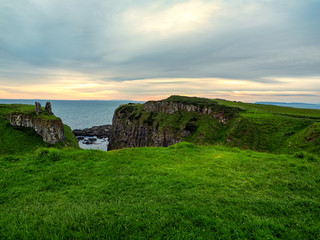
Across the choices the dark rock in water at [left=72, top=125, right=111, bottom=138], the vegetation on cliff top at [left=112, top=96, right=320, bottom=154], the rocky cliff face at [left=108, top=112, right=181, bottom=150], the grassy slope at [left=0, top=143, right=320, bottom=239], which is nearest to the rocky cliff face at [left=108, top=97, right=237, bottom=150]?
the rocky cliff face at [left=108, top=112, right=181, bottom=150]

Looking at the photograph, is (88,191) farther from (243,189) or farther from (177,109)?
(177,109)

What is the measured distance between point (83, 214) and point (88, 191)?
7.65ft

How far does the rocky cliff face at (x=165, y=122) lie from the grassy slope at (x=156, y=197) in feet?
197

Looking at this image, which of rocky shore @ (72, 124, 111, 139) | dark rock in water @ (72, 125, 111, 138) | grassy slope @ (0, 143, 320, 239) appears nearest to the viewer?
grassy slope @ (0, 143, 320, 239)

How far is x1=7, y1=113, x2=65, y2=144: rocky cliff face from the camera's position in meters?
55.2

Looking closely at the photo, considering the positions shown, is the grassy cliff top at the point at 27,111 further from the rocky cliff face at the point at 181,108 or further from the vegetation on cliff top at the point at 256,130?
the rocky cliff face at the point at 181,108

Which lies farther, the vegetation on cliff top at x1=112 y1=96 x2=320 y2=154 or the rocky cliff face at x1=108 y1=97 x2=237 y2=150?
the rocky cliff face at x1=108 y1=97 x2=237 y2=150

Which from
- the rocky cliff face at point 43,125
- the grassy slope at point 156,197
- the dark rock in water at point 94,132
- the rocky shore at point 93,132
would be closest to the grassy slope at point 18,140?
the rocky cliff face at point 43,125

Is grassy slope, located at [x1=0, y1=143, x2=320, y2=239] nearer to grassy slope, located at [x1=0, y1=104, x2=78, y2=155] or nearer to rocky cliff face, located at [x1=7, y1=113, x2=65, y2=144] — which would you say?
rocky cliff face, located at [x1=7, y1=113, x2=65, y2=144]

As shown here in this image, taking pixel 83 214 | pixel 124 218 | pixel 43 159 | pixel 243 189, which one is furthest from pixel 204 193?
pixel 43 159

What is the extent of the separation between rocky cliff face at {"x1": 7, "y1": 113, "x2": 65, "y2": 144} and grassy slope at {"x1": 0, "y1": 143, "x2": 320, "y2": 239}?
50805mm

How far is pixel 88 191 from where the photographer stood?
8195 millimetres

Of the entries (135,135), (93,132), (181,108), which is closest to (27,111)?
(135,135)

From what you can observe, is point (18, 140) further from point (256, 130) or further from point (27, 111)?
point (256, 130)
